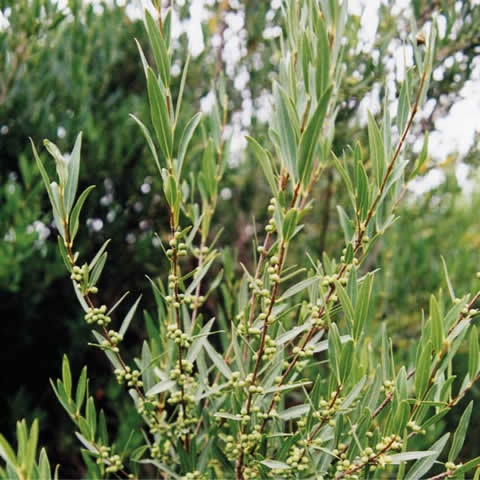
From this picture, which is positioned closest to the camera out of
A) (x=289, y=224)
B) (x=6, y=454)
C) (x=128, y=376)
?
(x=6, y=454)

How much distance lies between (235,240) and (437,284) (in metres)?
0.76

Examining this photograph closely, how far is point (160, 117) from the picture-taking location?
0.60m

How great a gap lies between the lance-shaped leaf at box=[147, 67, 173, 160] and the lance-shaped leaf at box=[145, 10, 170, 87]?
26mm

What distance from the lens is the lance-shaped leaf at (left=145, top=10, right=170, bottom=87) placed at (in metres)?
0.58

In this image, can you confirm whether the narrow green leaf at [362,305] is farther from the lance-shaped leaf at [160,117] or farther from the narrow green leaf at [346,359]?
the lance-shaped leaf at [160,117]

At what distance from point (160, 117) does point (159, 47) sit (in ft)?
0.26

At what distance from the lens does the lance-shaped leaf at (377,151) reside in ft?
2.09

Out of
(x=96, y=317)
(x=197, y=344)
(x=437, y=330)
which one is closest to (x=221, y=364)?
(x=197, y=344)

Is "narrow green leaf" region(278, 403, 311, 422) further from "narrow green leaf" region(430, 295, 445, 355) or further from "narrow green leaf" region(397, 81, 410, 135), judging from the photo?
"narrow green leaf" region(397, 81, 410, 135)

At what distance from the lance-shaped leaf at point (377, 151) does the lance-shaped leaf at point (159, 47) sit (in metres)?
0.26

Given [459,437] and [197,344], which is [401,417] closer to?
[459,437]

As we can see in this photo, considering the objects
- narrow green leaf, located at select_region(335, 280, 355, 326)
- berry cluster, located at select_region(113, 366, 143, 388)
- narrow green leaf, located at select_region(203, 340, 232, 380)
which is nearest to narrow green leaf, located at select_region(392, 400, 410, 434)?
narrow green leaf, located at select_region(335, 280, 355, 326)

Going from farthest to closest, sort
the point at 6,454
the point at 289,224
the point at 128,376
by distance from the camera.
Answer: the point at 128,376
the point at 289,224
the point at 6,454

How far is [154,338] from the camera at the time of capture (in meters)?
0.87
